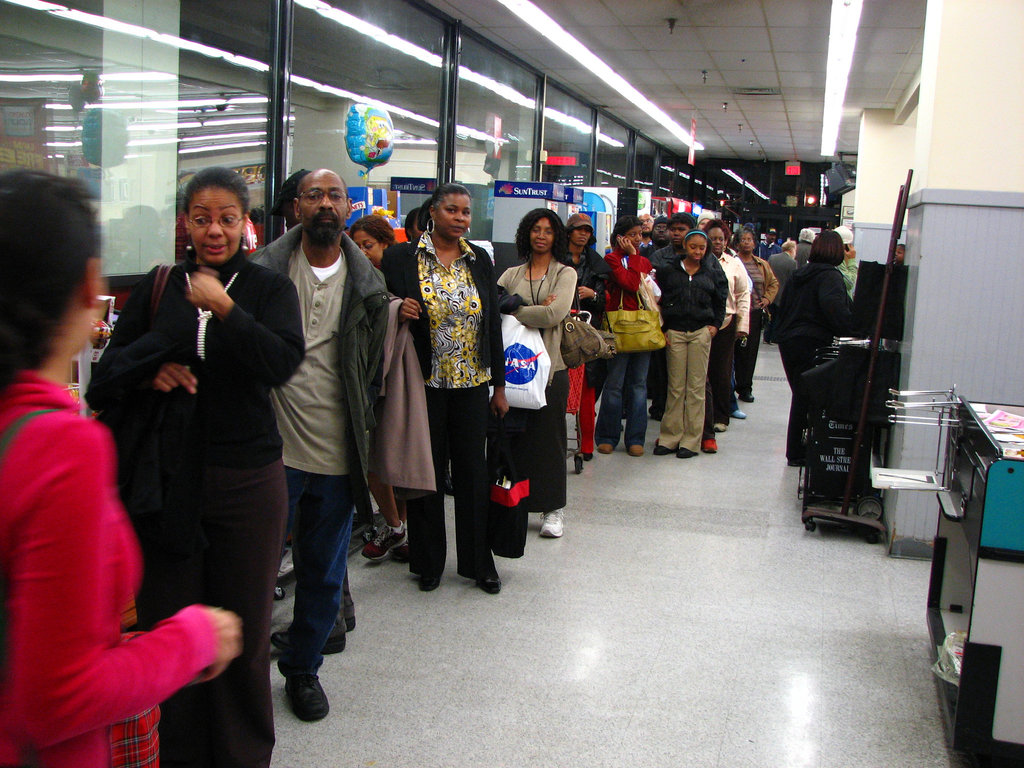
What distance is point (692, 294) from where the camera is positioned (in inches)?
256

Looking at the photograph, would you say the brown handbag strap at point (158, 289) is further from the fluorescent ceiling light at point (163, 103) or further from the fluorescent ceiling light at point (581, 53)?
the fluorescent ceiling light at point (581, 53)

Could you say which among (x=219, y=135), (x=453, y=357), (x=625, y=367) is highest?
(x=219, y=135)

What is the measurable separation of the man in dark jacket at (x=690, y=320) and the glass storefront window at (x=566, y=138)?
551 centimetres

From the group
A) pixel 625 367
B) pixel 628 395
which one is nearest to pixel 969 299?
pixel 625 367

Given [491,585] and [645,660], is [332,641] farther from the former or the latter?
[645,660]

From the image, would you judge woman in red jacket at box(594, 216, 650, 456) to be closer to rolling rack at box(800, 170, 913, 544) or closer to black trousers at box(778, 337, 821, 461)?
black trousers at box(778, 337, 821, 461)

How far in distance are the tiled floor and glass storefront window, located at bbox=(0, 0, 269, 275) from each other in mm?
2004

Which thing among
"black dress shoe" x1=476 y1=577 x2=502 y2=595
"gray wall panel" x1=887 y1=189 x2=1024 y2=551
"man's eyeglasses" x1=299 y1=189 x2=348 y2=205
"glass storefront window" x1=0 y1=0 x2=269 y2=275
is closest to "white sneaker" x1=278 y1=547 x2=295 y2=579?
"black dress shoe" x1=476 y1=577 x2=502 y2=595

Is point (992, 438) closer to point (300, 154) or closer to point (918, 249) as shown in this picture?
point (918, 249)

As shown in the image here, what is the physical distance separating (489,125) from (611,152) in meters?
6.26

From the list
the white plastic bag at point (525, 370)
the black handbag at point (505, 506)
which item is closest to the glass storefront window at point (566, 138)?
the white plastic bag at point (525, 370)

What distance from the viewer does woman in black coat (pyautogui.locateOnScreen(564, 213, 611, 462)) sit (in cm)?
589

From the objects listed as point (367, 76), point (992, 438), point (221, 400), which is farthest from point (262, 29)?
point (992, 438)

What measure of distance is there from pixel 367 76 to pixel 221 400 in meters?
6.16
